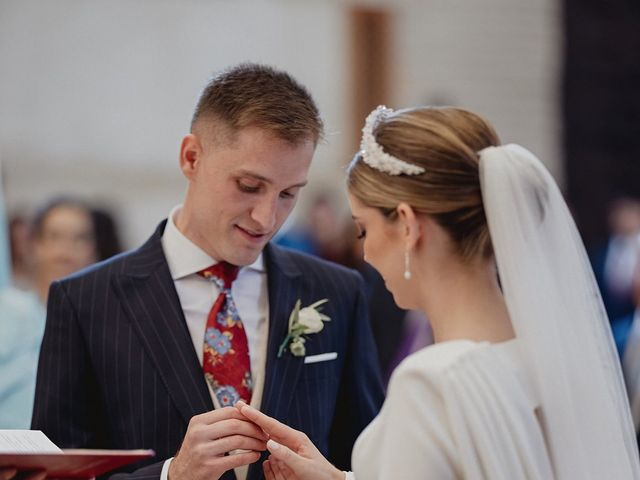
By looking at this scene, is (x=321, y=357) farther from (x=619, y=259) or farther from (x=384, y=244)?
(x=619, y=259)

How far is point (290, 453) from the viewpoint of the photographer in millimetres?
2266

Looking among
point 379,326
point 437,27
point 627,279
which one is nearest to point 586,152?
point 437,27

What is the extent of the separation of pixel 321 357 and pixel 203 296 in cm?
35


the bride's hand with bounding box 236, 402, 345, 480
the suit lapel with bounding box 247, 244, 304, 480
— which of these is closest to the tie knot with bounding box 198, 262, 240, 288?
the suit lapel with bounding box 247, 244, 304, 480

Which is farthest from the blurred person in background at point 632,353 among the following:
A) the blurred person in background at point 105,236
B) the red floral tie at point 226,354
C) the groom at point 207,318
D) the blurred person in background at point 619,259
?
the red floral tie at point 226,354

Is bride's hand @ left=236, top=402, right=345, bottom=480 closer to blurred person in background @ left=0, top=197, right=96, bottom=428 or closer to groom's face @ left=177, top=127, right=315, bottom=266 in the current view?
groom's face @ left=177, top=127, right=315, bottom=266

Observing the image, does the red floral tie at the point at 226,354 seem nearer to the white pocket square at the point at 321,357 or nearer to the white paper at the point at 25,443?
the white pocket square at the point at 321,357

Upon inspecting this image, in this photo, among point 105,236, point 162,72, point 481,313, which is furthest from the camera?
point 162,72

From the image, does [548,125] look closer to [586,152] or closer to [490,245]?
[586,152]

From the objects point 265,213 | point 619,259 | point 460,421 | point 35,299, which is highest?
point 265,213

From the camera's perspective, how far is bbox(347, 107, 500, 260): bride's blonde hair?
2061 millimetres

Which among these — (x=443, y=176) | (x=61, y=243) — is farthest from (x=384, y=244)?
(x=61, y=243)

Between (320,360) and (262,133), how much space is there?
24.6 inches

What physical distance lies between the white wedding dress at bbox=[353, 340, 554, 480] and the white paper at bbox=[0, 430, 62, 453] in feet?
2.27
